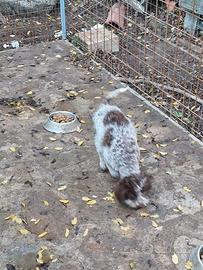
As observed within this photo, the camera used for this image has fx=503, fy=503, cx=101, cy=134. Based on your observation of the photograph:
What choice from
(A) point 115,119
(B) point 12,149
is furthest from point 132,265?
(B) point 12,149

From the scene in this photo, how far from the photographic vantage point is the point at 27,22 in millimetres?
9148

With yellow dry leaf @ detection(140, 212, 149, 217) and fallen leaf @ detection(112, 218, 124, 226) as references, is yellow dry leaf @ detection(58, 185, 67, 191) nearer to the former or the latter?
fallen leaf @ detection(112, 218, 124, 226)

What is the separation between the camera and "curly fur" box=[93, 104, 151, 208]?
4555 mm

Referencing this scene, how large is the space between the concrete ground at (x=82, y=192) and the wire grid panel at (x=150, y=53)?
39 cm

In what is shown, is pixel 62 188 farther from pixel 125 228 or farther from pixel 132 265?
pixel 132 265

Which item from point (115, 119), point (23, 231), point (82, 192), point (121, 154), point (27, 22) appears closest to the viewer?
point (23, 231)

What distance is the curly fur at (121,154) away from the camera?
4555 millimetres

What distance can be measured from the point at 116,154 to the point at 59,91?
7.19ft

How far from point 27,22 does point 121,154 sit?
5.15 meters

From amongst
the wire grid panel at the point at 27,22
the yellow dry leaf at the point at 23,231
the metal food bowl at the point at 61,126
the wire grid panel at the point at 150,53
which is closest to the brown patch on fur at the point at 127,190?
the yellow dry leaf at the point at 23,231

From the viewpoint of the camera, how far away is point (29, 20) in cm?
921

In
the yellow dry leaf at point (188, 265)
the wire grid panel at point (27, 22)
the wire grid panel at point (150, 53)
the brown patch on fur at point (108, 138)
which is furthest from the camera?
the wire grid panel at point (27, 22)

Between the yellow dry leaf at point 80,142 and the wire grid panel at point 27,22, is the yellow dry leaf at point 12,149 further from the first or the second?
the wire grid panel at point 27,22

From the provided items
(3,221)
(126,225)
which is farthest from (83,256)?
(3,221)
